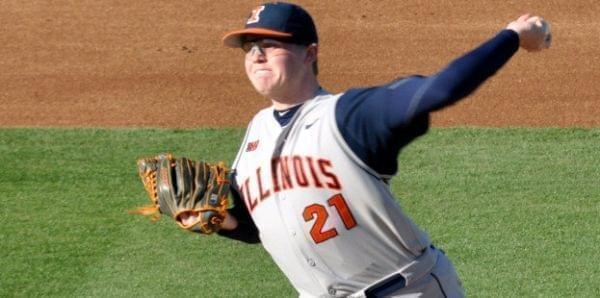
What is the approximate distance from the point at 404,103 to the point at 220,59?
7398mm

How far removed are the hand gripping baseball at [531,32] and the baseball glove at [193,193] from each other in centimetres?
114

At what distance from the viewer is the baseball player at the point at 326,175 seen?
342 centimetres

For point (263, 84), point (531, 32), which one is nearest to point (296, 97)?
point (263, 84)

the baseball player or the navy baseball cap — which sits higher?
the navy baseball cap

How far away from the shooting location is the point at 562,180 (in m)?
7.84

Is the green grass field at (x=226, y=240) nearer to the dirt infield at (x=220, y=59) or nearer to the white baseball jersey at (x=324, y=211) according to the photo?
the dirt infield at (x=220, y=59)

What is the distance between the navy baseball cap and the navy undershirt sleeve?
0.30m

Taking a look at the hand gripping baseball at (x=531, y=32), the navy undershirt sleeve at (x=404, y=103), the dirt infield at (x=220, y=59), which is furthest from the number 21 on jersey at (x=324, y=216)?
the dirt infield at (x=220, y=59)

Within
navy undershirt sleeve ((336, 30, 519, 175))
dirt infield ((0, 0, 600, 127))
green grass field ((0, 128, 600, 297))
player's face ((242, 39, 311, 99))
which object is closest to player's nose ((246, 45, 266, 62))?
player's face ((242, 39, 311, 99))

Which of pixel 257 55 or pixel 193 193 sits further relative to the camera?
pixel 193 193

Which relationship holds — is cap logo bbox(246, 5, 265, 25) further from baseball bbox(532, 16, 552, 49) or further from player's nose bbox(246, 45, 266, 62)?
baseball bbox(532, 16, 552, 49)

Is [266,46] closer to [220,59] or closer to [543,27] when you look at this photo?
[543,27]

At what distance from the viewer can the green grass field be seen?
6465 mm

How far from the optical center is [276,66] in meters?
3.64
